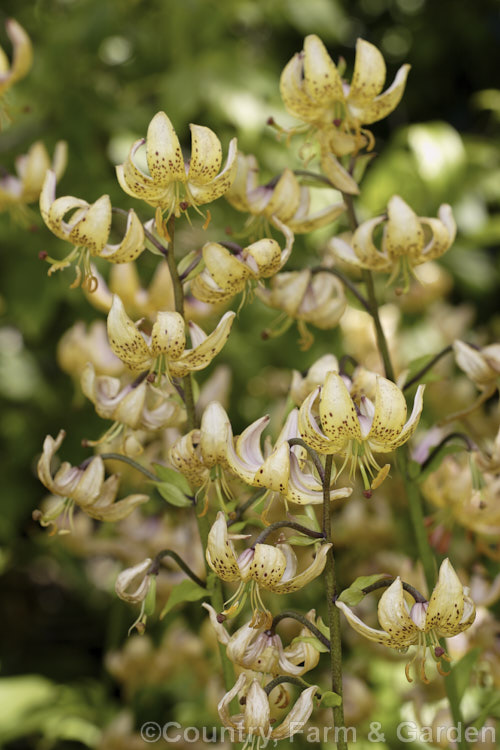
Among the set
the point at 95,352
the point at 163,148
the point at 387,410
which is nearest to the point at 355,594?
the point at 387,410

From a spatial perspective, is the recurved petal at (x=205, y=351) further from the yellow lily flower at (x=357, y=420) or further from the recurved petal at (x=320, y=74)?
the recurved petal at (x=320, y=74)

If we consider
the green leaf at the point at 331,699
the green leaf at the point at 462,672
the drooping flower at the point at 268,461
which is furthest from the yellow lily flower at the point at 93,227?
the green leaf at the point at 462,672

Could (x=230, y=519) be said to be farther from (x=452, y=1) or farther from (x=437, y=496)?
(x=452, y=1)

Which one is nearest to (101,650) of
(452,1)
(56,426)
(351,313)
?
(56,426)

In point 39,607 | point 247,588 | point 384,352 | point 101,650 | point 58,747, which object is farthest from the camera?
point 39,607

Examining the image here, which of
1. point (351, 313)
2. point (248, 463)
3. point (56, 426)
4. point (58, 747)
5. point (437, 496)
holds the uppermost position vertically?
point (248, 463)
